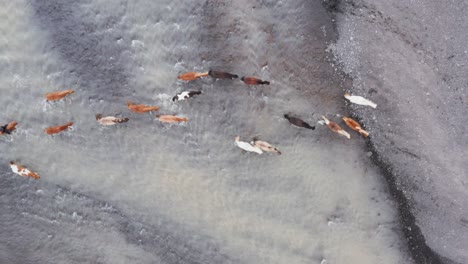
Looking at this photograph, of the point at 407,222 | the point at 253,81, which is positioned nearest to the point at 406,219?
the point at 407,222

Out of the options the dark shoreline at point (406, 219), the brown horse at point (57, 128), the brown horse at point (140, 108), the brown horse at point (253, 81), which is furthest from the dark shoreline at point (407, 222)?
the brown horse at point (57, 128)

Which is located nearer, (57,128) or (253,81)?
(253,81)

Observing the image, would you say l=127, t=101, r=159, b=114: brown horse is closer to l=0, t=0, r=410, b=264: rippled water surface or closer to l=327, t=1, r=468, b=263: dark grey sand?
l=0, t=0, r=410, b=264: rippled water surface

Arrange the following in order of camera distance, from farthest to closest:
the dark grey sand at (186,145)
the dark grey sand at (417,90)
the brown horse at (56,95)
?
the brown horse at (56,95) → the dark grey sand at (186,145) → the dark grey sand at (417,90)

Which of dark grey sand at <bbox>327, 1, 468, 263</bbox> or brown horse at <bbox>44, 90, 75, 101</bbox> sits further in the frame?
brown horse at <bbox>44, 90, 75, 101</bbox>

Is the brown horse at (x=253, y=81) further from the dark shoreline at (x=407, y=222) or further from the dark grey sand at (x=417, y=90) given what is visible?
the dark shoreline at (x=407, y=222)

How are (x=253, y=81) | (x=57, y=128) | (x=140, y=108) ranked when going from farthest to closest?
(x=57, y=128), (x=140, y=108), (x=253, y=81)

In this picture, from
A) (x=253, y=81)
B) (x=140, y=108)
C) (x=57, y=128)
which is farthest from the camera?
(x=57, y=128)

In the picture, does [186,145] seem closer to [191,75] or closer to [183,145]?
[183,145]

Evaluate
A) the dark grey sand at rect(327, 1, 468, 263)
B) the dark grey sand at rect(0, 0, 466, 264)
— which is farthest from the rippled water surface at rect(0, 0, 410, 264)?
the dark grey sand at rect(327, 1, 468, 263)

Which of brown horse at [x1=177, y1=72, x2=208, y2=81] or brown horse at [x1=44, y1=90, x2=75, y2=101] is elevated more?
brown horse at [x1=177, y1=72, x2=208, y2=81]
